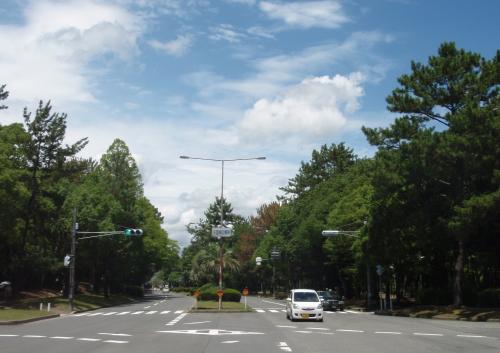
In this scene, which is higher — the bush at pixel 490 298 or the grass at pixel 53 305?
the bush at pixel 490 298

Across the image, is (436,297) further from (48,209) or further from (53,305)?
(48,209)

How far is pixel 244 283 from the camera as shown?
123m

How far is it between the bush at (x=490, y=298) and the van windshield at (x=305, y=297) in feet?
46.9

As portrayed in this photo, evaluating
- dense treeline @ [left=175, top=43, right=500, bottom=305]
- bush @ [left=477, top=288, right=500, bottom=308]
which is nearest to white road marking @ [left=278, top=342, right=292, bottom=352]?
dense treeline @ [left=175, top=43, right=500, bottom=305]

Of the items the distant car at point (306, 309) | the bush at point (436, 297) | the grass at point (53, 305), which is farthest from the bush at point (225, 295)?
the distant car at point (306, 309)

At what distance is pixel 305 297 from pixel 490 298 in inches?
590

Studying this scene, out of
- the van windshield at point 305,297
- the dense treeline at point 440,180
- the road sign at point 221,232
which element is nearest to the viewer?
the van windshield at point 305,297

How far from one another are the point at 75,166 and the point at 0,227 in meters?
13.9

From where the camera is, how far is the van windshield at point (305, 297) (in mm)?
29406

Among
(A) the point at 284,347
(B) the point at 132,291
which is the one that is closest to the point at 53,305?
(A) the point at 284,347

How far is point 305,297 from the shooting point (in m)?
29.7

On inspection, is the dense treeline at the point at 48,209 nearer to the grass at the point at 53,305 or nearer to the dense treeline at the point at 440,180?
the grass at the point at 53,305

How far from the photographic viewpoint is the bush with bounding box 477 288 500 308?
36969mm

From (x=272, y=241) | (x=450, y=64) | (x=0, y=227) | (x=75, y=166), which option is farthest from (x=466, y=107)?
(x=272, y=241)
